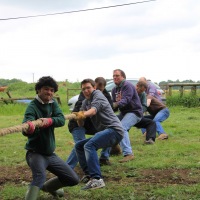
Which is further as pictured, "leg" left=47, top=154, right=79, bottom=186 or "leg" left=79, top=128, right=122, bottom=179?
"leg" left=79, top=128, right=122, bottom=179

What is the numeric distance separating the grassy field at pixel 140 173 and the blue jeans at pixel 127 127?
0.23m

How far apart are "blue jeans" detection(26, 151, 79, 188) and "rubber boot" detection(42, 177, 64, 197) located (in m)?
0.08

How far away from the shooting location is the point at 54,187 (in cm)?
483

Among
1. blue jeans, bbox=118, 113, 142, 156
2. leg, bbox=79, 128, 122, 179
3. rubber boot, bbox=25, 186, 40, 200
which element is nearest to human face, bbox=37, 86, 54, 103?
rubber boot, bbox=25, 186, 40, 200

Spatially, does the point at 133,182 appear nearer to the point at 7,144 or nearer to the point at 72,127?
the point at 72,127

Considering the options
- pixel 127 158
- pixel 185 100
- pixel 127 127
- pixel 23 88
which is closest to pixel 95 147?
pixel 127 158

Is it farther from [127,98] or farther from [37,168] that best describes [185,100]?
[37,168]

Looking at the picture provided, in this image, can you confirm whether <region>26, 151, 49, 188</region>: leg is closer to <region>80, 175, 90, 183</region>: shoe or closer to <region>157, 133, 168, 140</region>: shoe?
<region>80, 175, 90, 183</region>: shoe

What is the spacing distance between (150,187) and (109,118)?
42.9 inches

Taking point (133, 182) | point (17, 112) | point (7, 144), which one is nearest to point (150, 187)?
point (133, 182)

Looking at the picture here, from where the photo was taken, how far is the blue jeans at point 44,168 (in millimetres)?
4344

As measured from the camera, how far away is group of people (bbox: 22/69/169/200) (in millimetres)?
4371

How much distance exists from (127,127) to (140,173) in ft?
4.72

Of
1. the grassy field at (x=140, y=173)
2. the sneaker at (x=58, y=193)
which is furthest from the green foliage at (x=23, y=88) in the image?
→ the sneaker at (x=58, y=193)
